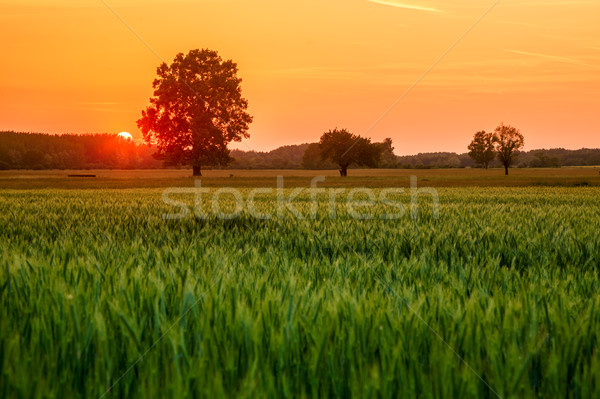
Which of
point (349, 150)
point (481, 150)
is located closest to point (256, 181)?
point (349, 150)

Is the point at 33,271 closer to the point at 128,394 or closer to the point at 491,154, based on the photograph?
the point at 128,394

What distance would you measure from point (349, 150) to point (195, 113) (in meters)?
26.1

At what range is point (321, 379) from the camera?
241 cm

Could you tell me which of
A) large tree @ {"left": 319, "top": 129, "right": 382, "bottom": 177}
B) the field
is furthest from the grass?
the field

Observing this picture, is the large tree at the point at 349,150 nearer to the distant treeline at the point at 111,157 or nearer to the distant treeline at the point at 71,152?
the distant treeline at the point at 111,157

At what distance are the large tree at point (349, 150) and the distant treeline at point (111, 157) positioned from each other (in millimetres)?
42300

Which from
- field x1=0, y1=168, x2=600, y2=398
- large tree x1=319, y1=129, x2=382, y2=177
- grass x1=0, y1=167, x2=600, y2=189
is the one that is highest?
large tree x1=319, y1=129, x2=382, y2=177

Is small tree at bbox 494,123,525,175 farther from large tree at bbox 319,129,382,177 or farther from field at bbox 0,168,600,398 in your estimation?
field at bbox 0,168,600,398

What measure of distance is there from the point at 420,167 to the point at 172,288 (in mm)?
133722

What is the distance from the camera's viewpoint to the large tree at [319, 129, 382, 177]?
3248 inches

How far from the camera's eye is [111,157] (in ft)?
575

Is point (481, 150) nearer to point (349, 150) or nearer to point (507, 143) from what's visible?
point (507, 143)

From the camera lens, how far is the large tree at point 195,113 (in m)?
65.7

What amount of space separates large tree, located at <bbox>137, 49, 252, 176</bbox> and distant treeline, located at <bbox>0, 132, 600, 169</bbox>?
185 feet
